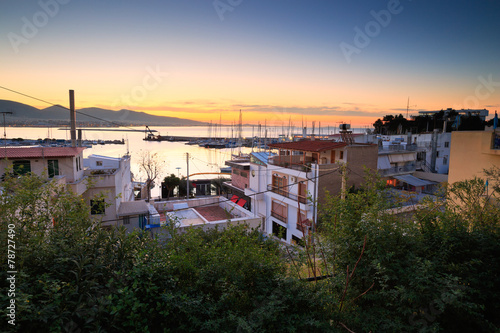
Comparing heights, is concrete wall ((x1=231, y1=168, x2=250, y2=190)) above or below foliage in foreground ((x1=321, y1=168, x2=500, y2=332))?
below

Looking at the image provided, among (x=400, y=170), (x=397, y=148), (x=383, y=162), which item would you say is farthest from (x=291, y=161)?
(x=397, y=148)

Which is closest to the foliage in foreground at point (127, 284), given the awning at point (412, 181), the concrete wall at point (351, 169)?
the concrete wall at point (351, 169)

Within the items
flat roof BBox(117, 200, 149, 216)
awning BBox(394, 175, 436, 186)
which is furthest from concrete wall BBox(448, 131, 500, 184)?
flat roof BBox(117, 200, 149, 216)

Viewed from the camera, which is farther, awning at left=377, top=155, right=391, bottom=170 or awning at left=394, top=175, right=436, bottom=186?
awning at left=377, top=155, right=391, bottom=170

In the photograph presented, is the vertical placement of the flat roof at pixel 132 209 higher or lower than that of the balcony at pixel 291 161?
lower

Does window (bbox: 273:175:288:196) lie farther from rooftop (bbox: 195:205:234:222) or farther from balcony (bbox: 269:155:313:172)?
rooftop (bbox: 195:205:234:222)

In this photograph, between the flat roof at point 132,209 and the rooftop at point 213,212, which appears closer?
the flat roof at point 132,209

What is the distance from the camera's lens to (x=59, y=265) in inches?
108

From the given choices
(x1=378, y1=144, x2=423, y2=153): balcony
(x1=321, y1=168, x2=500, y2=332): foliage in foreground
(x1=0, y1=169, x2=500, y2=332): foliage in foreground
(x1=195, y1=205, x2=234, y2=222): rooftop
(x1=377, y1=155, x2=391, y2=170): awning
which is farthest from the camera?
(x1=378, y1=144, x2=423, y2=153): balcony

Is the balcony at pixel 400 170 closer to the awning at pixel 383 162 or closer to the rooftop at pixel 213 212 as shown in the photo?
the awning at pixel 383 162

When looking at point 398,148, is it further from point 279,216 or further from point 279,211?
point 279,216

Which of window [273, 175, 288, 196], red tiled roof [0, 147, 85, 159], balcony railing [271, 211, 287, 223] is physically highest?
red tiled roof [0, 147, 85, 159]

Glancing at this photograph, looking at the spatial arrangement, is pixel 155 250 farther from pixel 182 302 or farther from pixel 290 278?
pixel 290 278

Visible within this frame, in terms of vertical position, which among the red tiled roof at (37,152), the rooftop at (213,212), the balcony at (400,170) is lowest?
the rooftop at (213,212)
